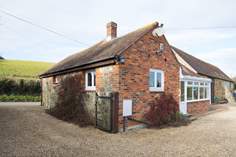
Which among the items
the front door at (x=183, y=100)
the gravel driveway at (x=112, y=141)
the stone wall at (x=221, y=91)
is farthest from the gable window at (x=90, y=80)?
the stone wall at (x=221, y=91)

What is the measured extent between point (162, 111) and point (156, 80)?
1.77 metres

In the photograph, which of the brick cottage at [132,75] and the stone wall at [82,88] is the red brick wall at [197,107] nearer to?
the brick cottage at [132,75]

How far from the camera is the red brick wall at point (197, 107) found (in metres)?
15.5

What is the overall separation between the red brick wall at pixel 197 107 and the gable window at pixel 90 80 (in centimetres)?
784

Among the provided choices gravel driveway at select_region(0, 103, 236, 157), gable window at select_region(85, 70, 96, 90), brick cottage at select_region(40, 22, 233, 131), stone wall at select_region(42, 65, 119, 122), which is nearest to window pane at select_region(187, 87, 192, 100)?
brick cottage at select_region(40, 22, 233, 131)

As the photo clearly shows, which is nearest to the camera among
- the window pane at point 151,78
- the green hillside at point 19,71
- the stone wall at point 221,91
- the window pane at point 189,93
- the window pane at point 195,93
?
the window pane at point 151,78

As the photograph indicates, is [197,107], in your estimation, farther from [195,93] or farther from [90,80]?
[90,80]

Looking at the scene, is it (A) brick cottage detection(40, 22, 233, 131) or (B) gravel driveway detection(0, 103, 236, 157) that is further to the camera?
(A) brick cottage detection(40, 22, 233, 131)

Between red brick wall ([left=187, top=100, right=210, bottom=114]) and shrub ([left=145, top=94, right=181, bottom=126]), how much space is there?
11.8 ft

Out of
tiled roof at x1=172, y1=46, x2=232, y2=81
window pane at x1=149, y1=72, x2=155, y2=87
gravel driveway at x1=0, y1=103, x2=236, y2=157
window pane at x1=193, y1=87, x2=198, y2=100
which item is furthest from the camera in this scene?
tiled roof at x1=172, y1=46, x2=232, y2=81

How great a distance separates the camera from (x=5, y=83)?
28266 millimetres

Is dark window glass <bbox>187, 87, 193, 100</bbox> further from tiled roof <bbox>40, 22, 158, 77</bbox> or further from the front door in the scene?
tiled roof <bbox>40, 22, 158, 77</bbox>

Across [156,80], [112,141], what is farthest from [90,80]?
[112,141]

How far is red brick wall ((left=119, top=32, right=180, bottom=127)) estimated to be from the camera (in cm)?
979
